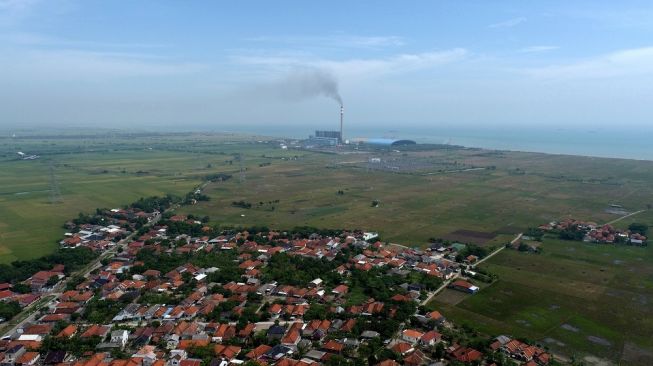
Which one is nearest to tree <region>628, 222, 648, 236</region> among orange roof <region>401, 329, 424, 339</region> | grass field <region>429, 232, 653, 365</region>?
grass field <region>429, 232, 653, 365</region>

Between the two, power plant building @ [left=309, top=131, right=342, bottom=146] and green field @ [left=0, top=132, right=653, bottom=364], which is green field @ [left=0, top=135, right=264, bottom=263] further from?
power plant building @ [left=309, top=131, right=342, bottom=146]

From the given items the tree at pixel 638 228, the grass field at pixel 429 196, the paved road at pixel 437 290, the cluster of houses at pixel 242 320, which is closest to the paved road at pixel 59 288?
the cluster of houses at pixel 242 320

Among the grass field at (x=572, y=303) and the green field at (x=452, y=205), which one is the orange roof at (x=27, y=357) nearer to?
the green field at (x=452, y=205)

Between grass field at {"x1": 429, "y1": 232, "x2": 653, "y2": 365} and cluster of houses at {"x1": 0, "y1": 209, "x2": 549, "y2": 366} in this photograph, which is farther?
grass field at {"x1": 429, "y1": 232, "x2": 653, "y2": 365}

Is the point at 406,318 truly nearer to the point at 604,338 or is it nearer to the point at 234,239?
the point at 604,338

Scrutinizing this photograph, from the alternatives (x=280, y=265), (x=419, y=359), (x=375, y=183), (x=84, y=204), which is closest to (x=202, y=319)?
(x=280, y=265)

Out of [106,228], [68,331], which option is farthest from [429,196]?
[68,331]
